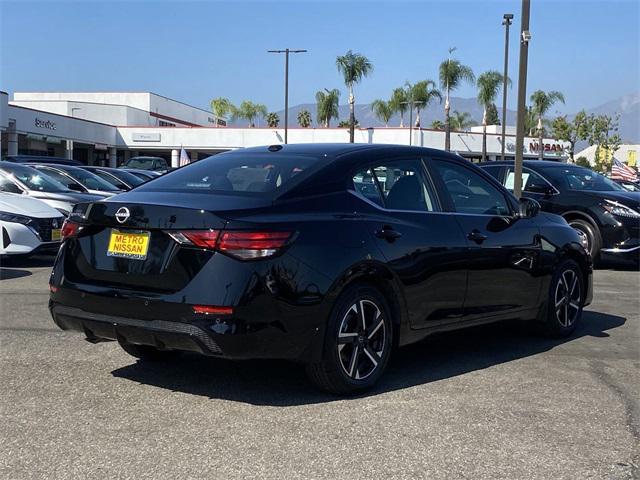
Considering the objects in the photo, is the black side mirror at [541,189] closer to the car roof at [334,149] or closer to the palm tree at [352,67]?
the car roof at [334,149]

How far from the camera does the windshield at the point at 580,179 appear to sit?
Answer: 12070 mm

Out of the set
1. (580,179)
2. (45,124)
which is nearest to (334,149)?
(580,179)

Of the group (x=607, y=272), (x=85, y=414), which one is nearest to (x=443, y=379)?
(x=85, y=414)

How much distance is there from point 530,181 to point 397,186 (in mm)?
7839

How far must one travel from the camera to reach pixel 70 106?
213ft

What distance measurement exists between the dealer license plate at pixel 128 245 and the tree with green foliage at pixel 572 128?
2532 inches

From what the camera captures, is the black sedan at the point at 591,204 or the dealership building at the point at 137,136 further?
the dealership building at the point at 137,136

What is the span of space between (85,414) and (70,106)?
6555 centimetres

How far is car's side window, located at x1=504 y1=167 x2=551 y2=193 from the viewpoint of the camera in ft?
40.3

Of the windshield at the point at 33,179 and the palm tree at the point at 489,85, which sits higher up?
the palm tree at the point at 489,85

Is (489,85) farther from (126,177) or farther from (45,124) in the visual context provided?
(126,177)

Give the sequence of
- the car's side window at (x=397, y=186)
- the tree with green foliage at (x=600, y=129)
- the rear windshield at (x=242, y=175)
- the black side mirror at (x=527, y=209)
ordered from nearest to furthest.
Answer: the rear windshield at (x=242, y=175) < the car's side window at (x=397, y=186) < the black side mirror at (x=527, y=209) < the tree with green foliage at (x=600, y=129)

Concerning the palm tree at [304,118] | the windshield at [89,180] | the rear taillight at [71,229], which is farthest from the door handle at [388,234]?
the palm tree at [304,118]

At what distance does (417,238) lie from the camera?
16.4 feet
